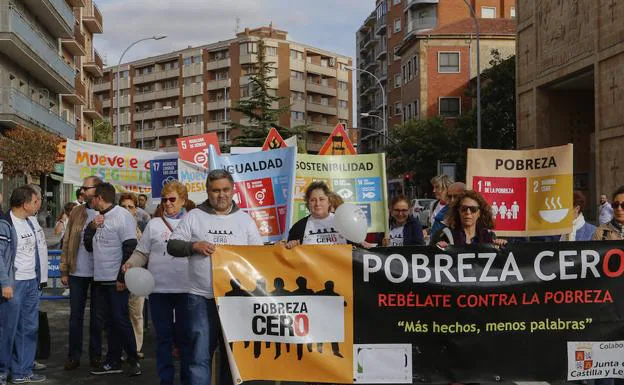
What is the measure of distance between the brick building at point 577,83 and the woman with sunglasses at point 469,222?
989 inches

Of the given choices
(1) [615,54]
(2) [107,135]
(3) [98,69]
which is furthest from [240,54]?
(1) [615,54]

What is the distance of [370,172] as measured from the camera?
10.8 meters

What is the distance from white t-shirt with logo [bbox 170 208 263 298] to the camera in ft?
20.0

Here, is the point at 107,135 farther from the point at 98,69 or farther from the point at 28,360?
the point at 28,360

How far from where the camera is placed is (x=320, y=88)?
116m

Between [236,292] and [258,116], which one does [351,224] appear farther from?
[258,116]

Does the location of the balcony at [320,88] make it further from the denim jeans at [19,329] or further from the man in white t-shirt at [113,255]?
the denim jeans at [19,329]

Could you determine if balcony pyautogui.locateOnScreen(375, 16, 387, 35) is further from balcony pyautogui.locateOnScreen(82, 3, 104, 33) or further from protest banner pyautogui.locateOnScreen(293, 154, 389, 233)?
protest banner pyautogui.locateOnScreen(293, 154, 389, 233)

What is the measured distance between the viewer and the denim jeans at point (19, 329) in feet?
25.2

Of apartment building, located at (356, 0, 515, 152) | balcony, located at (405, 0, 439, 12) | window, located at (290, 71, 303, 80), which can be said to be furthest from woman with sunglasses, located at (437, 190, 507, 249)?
window, located at (290, 71, 303, 80)

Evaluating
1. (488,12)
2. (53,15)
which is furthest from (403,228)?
(488,12)

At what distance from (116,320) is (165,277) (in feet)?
4.80

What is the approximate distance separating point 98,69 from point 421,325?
222ft

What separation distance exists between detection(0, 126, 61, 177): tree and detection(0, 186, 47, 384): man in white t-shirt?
89.6ft
